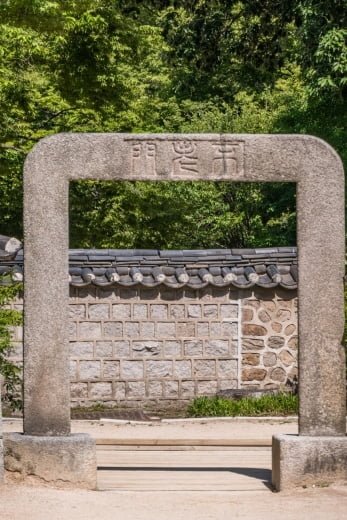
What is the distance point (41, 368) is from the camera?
10359 mm

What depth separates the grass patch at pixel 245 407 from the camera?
55.8 feet

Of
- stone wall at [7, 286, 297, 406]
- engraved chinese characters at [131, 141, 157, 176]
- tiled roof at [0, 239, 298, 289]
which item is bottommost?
stone wall at [7, 286, 297, 406]

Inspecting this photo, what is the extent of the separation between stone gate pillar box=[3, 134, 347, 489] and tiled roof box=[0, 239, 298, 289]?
7791mm

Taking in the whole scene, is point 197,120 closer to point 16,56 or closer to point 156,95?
point 156,95

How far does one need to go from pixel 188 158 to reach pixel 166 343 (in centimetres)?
826

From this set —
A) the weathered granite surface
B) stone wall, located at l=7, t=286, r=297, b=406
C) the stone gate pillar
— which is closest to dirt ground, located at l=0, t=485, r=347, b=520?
the stone gate pillar

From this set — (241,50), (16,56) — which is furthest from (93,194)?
(241,50)

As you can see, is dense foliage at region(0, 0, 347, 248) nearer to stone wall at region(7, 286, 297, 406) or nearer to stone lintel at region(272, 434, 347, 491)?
stone wall at region(7, 286, 297, 406)

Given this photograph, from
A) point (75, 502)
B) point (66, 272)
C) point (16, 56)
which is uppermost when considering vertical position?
point (16, 56)

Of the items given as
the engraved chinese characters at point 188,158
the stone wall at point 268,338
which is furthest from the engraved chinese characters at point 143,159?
the stone wall at point 268,338

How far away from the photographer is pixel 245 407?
56.0ft

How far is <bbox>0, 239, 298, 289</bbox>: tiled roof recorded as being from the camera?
60.2 ft

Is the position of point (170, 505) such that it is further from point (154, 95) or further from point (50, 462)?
point (154, 95)

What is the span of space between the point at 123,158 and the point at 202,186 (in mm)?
18767
